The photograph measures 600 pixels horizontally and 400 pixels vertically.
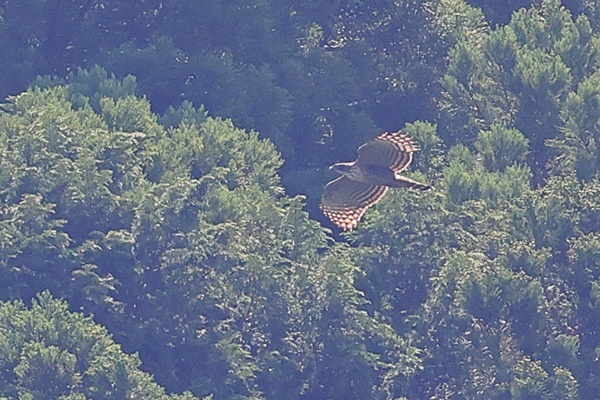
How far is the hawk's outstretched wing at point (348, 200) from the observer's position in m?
24.8

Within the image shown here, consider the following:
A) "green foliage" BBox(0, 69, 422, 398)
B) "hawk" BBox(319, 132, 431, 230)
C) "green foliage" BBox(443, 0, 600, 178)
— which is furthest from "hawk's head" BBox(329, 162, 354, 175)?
"green foliage" BBox(443, 0, 600, 178)

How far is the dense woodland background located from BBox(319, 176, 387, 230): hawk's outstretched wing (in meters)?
6.06

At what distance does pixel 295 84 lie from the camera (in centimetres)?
4009

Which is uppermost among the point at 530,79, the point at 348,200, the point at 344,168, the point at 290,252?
the point at 530,79

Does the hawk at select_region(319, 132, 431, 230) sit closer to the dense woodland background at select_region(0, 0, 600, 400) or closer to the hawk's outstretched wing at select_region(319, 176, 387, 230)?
the hawk's outstretched wing at select_region(319, 176, 387, 230)

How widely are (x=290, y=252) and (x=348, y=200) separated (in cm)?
913

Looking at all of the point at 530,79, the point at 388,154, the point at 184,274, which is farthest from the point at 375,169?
the point at 530,79

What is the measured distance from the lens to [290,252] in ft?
112

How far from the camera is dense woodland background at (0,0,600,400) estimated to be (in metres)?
32.7

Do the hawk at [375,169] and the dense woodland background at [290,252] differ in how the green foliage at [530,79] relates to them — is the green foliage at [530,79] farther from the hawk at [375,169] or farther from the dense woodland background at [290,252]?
the hawk at [375,169]

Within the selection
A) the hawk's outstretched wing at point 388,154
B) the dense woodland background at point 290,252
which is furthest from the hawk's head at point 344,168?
the dense woodland background at point 290,252

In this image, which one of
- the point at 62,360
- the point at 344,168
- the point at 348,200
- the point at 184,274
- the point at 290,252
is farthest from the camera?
the point at 290,252

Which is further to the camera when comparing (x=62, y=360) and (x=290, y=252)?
(x=290, y=252)

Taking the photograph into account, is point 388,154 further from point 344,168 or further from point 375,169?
point 344,168
